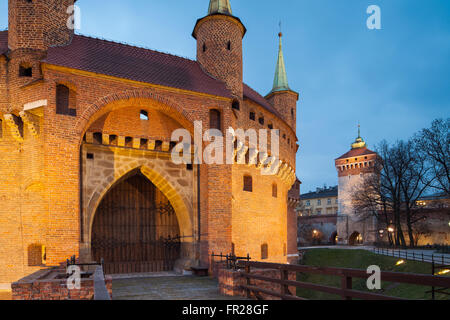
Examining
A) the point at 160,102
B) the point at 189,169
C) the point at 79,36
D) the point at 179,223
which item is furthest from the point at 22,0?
the point at 179,223

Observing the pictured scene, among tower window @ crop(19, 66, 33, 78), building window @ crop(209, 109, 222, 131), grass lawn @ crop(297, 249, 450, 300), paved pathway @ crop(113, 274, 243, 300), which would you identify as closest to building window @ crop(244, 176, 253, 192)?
building window @ crop(209, 109, 222, 131)

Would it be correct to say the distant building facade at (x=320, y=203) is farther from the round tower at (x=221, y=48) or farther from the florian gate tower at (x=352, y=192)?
the round tower at (x=221, y=48)

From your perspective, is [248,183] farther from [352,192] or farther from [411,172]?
[352,192]

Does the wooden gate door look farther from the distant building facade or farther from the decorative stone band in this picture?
the distant building facade

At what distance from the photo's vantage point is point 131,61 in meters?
15.1

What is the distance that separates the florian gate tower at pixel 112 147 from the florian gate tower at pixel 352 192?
124ft

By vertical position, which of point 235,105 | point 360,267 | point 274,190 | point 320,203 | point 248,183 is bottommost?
point 360,267

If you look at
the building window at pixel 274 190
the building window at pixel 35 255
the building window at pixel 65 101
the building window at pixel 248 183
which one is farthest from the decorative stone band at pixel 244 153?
the building window at pixel 35 255

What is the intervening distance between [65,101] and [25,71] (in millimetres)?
2086

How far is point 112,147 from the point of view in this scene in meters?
14.4

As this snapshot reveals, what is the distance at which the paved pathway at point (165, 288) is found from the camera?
962cm

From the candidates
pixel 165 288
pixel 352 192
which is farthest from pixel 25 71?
pixel 352 192
